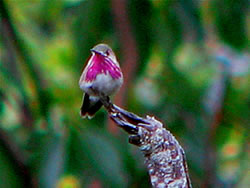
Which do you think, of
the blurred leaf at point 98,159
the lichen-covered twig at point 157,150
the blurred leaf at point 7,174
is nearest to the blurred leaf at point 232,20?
the blurred leaf at point 98,159

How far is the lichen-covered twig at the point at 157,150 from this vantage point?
Result: 1.89 m

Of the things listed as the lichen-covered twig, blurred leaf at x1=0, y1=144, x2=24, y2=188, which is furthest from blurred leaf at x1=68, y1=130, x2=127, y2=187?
the lichen-covered twig

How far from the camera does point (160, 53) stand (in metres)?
3.82

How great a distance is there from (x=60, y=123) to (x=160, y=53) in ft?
2.24

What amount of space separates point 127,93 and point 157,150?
69.3 inches

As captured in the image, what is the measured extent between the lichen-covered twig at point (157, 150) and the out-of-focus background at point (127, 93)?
1.30m

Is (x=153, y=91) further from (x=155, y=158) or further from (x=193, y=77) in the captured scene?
(x=155, y=158)

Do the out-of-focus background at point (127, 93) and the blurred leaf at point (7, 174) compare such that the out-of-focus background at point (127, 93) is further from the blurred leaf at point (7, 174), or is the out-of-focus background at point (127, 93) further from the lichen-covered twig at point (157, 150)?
the lichen-covered twig at point (157, 150)

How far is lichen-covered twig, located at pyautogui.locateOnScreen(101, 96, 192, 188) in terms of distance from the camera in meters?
1.89

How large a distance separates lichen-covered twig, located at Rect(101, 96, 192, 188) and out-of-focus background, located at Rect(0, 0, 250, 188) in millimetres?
1297

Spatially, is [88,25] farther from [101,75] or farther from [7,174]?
[101,75]

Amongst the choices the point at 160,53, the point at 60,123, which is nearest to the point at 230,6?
the point at 160,53

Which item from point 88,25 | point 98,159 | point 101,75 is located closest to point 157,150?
point 101,75

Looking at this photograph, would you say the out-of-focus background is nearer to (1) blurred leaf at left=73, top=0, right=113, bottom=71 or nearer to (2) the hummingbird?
(1) blurred leaf at left=73, top=0, right=113, bottom=71
